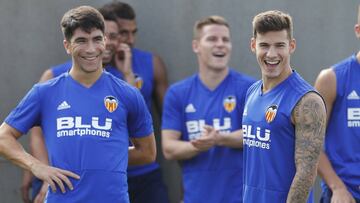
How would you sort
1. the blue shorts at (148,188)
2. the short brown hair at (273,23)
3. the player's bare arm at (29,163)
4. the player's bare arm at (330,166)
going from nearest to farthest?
the short brown hair at (273,23) → the player's bare arm at (29,163) → the player's bare arm at (330,166) → the blue shorts at (148,188)

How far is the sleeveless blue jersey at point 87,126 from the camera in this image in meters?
5.18

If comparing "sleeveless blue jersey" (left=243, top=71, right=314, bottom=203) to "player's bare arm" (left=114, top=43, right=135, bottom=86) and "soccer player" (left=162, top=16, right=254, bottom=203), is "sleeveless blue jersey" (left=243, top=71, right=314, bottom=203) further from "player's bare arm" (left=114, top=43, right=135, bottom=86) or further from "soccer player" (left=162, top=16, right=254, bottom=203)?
"player's bare arm" (left=114, top=43, right=135, bottom=86)

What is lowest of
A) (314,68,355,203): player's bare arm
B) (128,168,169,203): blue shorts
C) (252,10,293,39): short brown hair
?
(128,168,169,203): blue shorts

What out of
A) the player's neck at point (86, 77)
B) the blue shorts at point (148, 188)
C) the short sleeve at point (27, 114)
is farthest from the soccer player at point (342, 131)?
the short sleeve at point (27, 114)

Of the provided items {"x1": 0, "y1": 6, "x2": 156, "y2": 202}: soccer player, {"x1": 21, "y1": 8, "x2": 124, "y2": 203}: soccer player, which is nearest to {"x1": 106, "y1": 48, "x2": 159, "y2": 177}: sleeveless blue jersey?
{"x1": 21, "y1": 8, "x2": 124, "y2": 203}: soccer player

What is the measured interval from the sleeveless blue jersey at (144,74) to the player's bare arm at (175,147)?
0.26 meters

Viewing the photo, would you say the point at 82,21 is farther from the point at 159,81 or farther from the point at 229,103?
the point at 159,81

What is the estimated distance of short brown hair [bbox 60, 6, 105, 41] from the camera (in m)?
5.33

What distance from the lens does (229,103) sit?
667 cm

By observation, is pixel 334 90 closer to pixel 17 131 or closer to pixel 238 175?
pixel 238 175

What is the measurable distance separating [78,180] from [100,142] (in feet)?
0.85

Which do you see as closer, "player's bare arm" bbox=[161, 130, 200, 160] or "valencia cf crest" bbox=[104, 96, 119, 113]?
"valencia cf crest" bbox=[104, 96, 119, 113]

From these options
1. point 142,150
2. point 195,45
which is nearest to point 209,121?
point 195,45

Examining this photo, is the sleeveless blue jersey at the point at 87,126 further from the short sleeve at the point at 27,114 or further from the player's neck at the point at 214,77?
the player's neck at the point at 214,77
